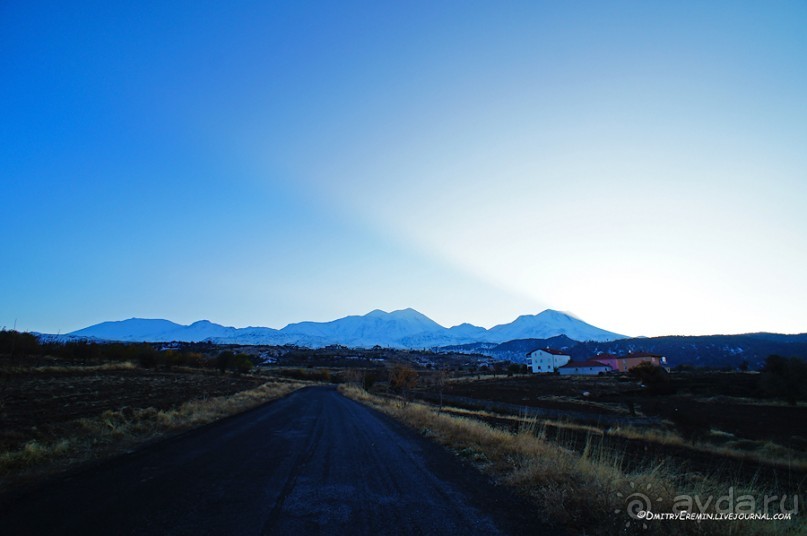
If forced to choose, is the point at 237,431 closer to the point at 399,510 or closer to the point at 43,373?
the point at 399,510

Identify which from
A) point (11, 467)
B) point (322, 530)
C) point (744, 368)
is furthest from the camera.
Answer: point (744, 368)

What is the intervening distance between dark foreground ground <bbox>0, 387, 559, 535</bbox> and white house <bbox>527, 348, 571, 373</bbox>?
137828mm

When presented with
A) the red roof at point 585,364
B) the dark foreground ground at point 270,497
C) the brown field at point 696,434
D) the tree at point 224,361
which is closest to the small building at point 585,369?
the red roof at point 585,364

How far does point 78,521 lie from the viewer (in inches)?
247

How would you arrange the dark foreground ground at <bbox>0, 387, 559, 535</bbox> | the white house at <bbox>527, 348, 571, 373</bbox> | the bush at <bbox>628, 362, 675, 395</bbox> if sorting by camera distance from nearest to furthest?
the dark foreground ground at <bbox>0, 387, 559, 535</bbox>
the bush at <bbox>628, 362, 675, 395</bbox>
the white house at <bbox>527, 348, 571, 373</bbox>

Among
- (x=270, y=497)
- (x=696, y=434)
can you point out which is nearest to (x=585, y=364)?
(x=696, y=434)

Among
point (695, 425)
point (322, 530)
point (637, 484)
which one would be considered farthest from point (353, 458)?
point (695, 425)

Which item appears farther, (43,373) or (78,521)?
(43,373)

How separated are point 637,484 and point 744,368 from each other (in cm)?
12999

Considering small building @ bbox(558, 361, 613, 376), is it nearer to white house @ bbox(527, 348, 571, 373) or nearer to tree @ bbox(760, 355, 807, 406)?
white house @ bbox(527, 348, 571, 373)

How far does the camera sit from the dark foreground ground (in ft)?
20.1

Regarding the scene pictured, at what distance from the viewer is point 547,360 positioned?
139875 mm

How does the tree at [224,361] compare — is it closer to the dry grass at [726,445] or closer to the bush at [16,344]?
the bush at [16,344]

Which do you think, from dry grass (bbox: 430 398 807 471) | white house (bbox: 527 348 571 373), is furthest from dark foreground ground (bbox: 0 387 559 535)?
white house (bbox: 527 348 571 373)
